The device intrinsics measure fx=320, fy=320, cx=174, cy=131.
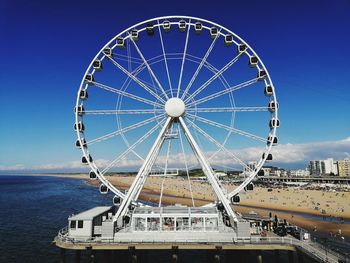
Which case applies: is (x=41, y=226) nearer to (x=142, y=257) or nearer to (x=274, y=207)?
(x=142, y=257)

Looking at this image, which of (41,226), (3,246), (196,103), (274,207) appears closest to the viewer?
(196,103)

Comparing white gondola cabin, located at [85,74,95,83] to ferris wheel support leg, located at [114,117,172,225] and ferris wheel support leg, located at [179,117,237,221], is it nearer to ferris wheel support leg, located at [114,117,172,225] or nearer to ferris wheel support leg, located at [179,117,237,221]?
ferris wheel support leg, located at [114,117,172,225]

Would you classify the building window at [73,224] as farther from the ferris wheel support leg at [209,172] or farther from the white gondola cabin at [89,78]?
the white gondola cabin at [89,78]

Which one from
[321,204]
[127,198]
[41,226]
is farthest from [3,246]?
[321,204]

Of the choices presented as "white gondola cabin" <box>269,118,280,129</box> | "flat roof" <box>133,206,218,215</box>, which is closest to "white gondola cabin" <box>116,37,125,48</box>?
"flat roof" <box>133,206,218,215</box>

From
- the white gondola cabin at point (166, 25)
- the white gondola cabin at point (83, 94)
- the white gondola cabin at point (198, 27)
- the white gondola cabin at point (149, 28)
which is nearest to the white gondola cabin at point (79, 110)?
the white gondola cabin at point (83, 94)

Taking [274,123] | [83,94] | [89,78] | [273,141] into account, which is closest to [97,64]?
[89,78]
